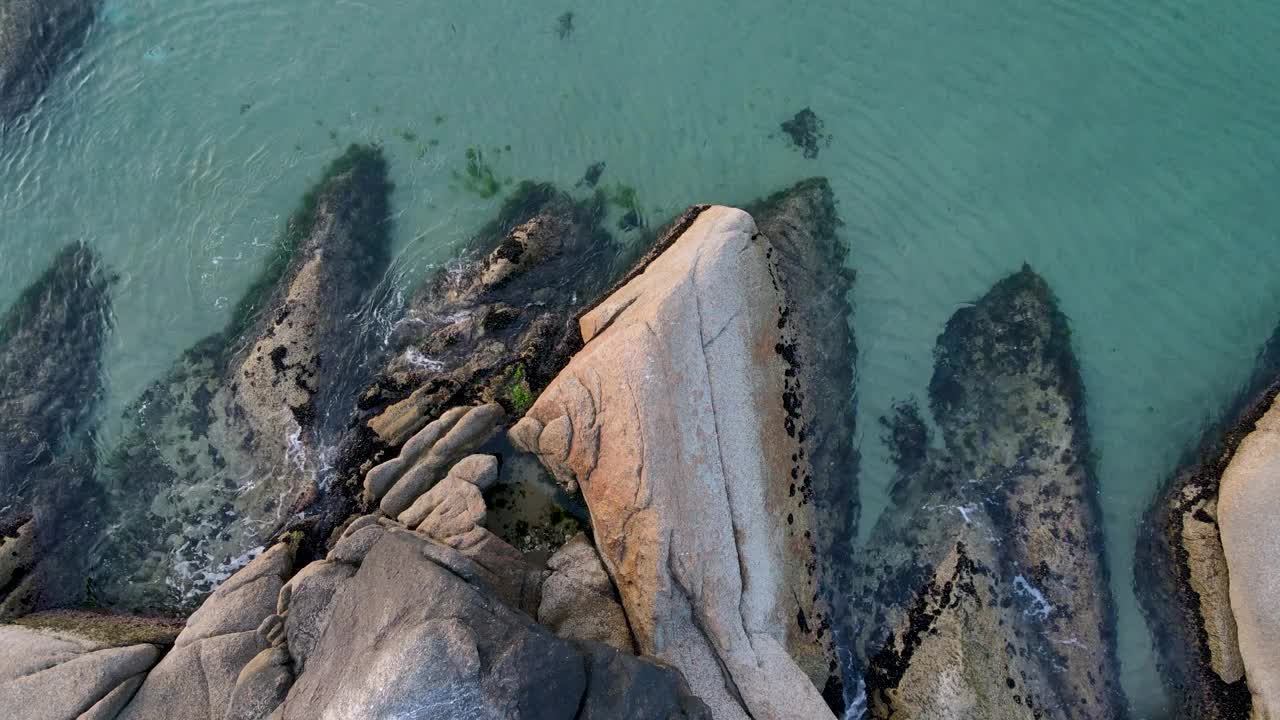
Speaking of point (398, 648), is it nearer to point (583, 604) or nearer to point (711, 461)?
point (583, 604)

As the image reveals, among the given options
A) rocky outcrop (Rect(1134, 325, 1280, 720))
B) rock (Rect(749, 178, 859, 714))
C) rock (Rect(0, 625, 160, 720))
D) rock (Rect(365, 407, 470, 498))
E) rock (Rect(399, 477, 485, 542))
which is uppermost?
rock (Rect(0, 625, 160, 720))

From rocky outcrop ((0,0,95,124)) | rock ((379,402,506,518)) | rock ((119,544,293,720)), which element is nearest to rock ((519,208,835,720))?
rock ((379,402,506,518))

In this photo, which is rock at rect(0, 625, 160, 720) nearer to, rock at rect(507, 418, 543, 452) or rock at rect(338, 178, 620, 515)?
rock at rect(338, 178, 620, 515)

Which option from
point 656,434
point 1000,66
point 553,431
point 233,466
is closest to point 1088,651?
point 656,434

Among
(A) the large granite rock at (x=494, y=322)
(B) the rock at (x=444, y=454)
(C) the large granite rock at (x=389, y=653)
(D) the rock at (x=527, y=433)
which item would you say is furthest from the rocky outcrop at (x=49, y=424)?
(D) the rock at (x=527, y=433)

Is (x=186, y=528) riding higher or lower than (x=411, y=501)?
higher

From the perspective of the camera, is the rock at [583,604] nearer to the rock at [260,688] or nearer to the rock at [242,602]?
the rock at [260,688]

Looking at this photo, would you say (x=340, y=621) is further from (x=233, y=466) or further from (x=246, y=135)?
(x=246, y=135)
